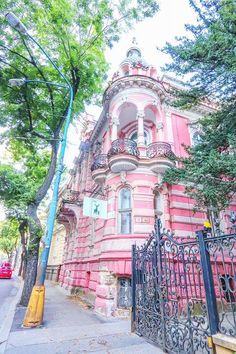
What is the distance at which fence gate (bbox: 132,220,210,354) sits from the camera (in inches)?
170

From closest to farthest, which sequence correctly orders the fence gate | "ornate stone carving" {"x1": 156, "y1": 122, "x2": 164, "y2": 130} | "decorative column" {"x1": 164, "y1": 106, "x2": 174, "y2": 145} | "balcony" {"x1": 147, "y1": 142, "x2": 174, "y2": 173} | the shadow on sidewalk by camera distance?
the fence gate < the shadow on sidewalk < "balcony" {"x1": 147, "y1": 142, "x2": 174, "y2": 173} < "ornate stone carving" {"x1": 156, "y1": 122, "x2": 164, "y2": 130} < "decorative column" {"x1": 164, "y1": 106, "x2": 174, "y2": 145}

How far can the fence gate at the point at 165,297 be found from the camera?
14.2ft

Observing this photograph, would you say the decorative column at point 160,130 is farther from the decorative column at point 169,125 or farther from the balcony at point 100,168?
the balcony at point 100,168

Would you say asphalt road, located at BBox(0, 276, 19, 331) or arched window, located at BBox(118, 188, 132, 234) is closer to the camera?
asphalt road, located at BBox(0, 276, 19, 331)

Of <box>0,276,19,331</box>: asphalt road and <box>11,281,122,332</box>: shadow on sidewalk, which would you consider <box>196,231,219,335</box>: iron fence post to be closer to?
<box>11,281,122,332</box>: shadow on sidewalk

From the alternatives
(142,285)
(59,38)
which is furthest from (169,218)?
(59,38)

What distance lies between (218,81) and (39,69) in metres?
8.80

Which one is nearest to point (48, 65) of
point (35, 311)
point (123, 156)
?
point (123, 156)

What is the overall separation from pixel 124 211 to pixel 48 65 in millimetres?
9180

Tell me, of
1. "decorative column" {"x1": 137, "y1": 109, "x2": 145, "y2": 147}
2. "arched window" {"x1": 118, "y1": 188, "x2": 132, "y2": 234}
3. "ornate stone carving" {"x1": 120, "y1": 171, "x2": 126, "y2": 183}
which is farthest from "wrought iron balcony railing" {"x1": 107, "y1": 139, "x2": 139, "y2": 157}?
"arched window" {"x1": 118, "y1": 188, "x2": 132, "y2": 234}

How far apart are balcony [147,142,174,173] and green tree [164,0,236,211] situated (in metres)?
1.02

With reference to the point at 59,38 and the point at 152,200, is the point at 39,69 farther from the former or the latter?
the point at 152,200

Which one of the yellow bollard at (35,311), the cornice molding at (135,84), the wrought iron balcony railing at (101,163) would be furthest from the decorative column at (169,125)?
the yellow bollard at (35,311)

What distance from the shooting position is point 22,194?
35.0 ft
